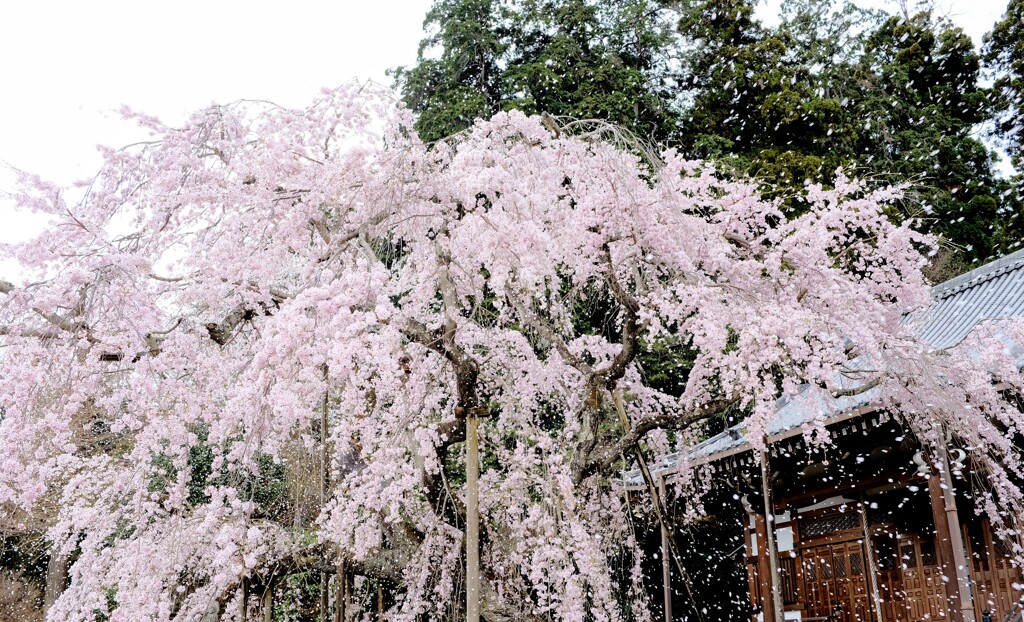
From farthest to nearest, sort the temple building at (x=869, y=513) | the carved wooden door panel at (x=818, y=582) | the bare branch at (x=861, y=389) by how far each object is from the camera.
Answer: the carved wooden door panel at (x=818, y=582) < the temple building at (x=869, y=513) < the bare branch at (x=861, y=389)

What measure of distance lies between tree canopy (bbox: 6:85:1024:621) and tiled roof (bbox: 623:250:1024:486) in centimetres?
120

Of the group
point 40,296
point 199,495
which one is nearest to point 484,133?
point 40,296

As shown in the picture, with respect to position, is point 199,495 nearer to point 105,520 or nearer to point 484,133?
point 105,520

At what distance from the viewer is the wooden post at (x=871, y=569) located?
7.01 m

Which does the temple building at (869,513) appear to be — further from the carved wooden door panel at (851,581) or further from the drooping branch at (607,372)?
the drooping branch at (607,372)

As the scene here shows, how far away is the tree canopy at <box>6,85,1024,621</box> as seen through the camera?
4.46 metres

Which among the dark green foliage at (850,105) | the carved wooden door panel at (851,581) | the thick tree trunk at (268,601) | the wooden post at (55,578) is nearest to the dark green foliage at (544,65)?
the dark green foliage at (850,105)

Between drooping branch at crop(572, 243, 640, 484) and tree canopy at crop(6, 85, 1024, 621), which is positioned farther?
drooping branch at crop(572, 243, 640, 484)

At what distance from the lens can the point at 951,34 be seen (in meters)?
15.5

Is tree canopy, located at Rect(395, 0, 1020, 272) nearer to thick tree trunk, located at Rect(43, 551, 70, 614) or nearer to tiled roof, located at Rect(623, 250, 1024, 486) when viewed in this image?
tiled roof, located at Rect(623, 250, 1024, 486)

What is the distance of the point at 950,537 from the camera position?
570cm

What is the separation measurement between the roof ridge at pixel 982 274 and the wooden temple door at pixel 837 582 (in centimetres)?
367

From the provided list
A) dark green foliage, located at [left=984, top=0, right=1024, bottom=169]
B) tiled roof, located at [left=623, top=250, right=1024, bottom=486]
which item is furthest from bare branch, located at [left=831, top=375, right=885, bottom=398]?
dark green foliage, located at [left=984, top=0, right=1024, bottom=169]

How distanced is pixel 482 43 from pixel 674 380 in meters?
7.21
